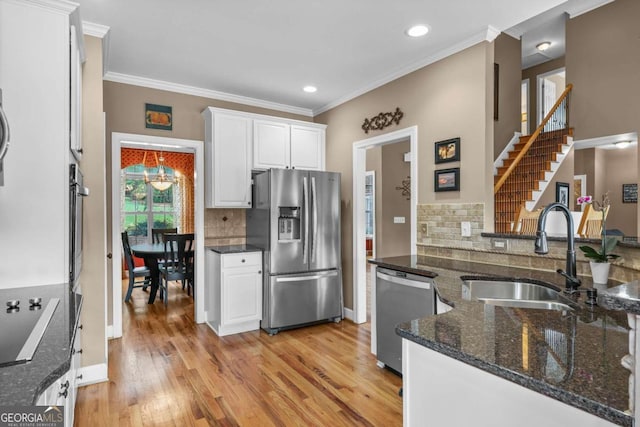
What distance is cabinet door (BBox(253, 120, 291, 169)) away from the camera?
13.9 feet

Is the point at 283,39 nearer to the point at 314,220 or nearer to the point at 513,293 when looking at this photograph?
the point at 314,220

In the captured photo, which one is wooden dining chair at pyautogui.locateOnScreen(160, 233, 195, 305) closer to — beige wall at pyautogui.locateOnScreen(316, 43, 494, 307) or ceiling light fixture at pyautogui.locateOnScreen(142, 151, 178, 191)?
ceiling light fixture at pyautogui.locateOnScreen(142, 151, 178, 191)

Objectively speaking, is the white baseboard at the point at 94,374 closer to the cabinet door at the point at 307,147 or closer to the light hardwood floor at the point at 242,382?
the light hardwood floor at the point at 242,382

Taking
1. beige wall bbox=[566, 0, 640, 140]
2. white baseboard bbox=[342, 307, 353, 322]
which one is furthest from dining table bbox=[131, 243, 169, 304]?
beige wall bbox=[566, 0, 640, 140]

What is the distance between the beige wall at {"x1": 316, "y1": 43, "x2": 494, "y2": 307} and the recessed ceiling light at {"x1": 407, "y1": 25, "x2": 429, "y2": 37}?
0.41 meters

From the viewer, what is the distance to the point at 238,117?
4113 millimetres

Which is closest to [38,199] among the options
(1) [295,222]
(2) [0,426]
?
(2) [0,426]

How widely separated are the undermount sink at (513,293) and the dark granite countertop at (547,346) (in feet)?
0.81

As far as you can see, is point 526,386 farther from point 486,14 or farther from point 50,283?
point 486,14

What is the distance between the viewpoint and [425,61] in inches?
131

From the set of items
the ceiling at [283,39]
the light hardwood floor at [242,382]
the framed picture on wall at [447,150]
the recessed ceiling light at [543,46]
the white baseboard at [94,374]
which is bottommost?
the light hardwood floor at [242,382]

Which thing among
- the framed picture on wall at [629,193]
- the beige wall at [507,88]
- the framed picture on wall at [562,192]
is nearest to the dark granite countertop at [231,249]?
the beige wall at [507,88]

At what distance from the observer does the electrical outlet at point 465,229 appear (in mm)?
2965

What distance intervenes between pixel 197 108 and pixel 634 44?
577 centimetres
